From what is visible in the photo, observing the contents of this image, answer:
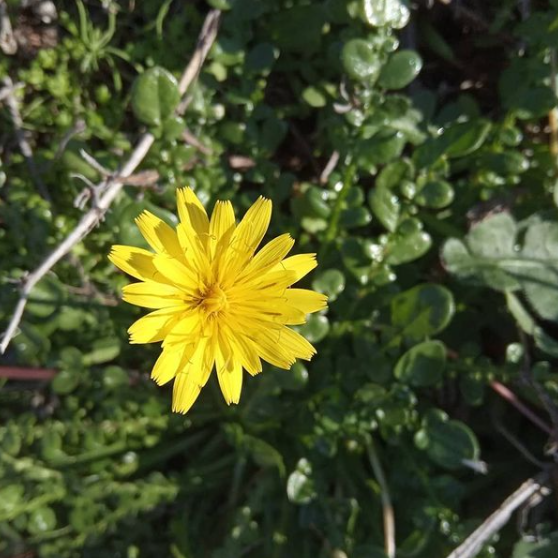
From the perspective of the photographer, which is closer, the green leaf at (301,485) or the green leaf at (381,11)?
the green leaf at (381,11)

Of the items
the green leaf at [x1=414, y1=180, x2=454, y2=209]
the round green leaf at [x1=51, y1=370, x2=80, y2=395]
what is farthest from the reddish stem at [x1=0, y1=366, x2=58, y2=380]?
the green leaf at [x1=414, y1=180, x2=454, y2=209]

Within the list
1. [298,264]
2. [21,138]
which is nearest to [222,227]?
[298,264]

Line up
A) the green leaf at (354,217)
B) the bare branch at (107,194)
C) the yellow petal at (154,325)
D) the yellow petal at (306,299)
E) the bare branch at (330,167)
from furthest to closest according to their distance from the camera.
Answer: the bare branch at (330,167)
the green leaf at (354,217)
the bare branch at (107,194)
the yellow petal at (306,299)
the yellow petal at (154,325)

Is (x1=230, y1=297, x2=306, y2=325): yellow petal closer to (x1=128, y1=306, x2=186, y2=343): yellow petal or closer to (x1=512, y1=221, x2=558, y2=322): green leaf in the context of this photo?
(x1=128, y1=306, x2=186, y2=343): yellow petal


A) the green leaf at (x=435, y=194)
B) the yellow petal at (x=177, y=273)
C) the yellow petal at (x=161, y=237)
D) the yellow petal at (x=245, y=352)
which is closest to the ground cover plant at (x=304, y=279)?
the green leaf at (x=435, y=194)

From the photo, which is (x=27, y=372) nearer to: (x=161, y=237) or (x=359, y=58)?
(x=161, y=237)

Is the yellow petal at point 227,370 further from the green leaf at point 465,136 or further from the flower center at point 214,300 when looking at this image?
the green leaf at point 465,136
